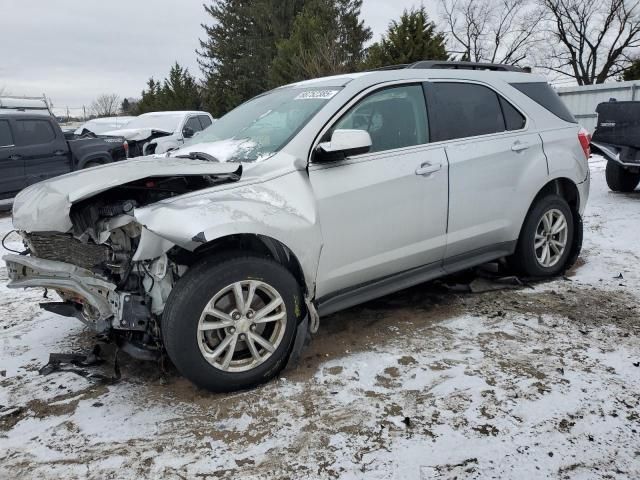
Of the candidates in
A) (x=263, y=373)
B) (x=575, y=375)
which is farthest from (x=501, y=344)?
(x=263, y=373)

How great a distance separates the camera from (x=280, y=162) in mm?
3082

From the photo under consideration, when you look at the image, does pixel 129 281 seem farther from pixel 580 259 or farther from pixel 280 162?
pixel 580 259

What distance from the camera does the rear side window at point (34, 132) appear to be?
9680 mm

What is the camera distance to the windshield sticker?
3.40 m

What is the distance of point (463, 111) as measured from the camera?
3902mm

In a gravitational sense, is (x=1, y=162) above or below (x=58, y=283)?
above

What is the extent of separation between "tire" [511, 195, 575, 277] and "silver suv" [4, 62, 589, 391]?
15 cm

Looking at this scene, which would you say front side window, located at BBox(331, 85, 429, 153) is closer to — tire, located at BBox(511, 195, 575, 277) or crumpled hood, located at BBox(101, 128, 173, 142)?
tire, located at BBox(511, 195, 575, 277)

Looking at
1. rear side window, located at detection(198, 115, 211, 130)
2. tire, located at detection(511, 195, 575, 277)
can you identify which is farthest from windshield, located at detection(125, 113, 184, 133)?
tire, located at detection(511, 195, 575, 277)

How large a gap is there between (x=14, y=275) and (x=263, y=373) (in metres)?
1.59

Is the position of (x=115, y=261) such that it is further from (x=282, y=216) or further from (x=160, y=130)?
(x=160, y=130)

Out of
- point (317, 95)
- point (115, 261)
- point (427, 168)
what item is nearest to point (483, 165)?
point (427, 168)

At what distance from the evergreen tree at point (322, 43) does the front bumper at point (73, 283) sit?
1657 centimetres

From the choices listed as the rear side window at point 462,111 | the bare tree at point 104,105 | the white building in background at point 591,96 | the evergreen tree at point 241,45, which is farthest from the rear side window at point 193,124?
the bare tree at point 104,105
